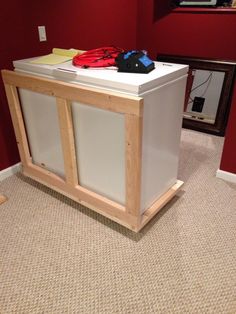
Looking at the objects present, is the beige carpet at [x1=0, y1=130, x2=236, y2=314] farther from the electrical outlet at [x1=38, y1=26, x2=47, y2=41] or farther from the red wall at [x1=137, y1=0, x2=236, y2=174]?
the red wall at [x1=137, y1=0, x2=236, y2=174]

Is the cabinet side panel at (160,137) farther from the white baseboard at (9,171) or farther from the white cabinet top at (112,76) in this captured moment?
the white baseboard at (9,171)

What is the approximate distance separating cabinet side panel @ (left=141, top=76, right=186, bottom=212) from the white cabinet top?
0.05 m

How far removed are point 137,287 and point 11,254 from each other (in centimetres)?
72

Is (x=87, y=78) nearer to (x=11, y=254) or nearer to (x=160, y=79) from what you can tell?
(x=160, y=79)

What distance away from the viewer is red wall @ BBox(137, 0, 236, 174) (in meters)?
2.52

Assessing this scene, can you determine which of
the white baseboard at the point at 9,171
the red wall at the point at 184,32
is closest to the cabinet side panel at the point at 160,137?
the white baseboard at the point at 9,171

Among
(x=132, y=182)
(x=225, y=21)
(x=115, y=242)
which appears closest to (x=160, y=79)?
(x=132, y=182)

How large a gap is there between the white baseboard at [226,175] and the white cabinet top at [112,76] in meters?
0.94

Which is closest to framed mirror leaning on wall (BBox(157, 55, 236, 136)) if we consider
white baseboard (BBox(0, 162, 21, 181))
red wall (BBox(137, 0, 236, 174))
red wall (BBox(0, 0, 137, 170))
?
red wall (BBox(137, 0, 236, 174))

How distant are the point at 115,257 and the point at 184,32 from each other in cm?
226

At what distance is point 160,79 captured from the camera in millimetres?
1339

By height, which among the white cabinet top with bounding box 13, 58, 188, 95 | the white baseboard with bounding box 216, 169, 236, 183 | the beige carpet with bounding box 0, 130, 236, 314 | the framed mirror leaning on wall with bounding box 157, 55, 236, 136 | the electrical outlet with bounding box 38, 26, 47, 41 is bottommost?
the beige carpet with bounding box 0, 130, 236, 314

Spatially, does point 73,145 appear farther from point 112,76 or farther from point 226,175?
point 226,175

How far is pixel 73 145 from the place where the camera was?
164 cm
